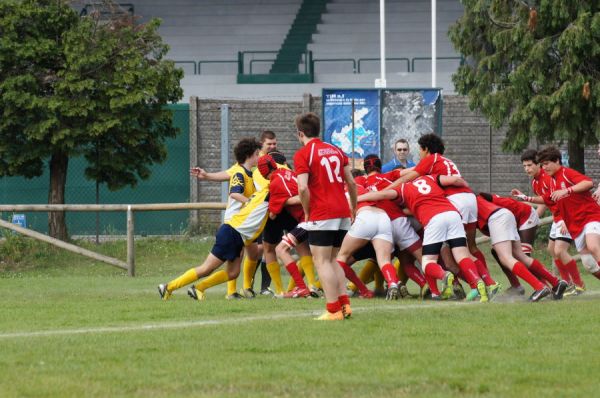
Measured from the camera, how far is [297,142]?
27109 millimetres

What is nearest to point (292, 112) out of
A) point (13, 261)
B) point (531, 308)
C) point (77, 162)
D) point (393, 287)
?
point (77, 162)

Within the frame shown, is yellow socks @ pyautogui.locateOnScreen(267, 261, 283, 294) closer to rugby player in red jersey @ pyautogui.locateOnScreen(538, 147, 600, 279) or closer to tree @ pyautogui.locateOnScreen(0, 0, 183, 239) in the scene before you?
rugby player in red jersey @ pyautogui.locateOnScreen(538, 147, 600, 279)

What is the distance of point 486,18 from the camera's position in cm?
2467

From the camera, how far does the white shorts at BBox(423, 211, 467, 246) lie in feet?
44.5

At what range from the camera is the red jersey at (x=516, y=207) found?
14695 mm

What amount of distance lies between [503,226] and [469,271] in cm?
97

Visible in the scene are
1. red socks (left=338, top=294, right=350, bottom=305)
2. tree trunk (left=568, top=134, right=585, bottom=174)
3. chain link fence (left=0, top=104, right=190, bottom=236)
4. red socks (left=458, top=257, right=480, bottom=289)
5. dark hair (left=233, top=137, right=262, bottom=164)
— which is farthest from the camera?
chain link fence (left=0, top=104, right=190, bottom=236)

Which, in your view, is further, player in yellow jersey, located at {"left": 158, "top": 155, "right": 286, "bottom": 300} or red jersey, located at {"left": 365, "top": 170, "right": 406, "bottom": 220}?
red jersey, located at {"left": 365, "top": 170, "right": 406, "bottom": 220}

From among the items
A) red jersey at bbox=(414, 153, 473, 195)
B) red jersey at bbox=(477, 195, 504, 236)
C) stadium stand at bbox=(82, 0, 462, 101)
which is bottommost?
red jersey at bbox=(477, 195, 504, 236)

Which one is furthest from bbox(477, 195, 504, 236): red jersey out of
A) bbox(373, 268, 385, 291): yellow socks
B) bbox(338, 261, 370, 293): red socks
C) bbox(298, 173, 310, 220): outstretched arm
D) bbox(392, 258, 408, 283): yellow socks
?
bbox(298, 173, 310, 220): outstretched arm

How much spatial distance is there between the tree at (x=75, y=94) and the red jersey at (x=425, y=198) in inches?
392

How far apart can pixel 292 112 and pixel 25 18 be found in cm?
620

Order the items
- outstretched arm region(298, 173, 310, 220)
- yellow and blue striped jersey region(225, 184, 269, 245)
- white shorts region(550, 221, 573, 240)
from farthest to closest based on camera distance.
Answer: white shorts region(550, 221, 573, 240), yellow and blue striped jersey region(225, 184, 269, 245), outstretched arm region(298, 173, 310, 220)

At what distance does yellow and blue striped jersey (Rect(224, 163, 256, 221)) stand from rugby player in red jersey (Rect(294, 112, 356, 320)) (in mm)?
3893
